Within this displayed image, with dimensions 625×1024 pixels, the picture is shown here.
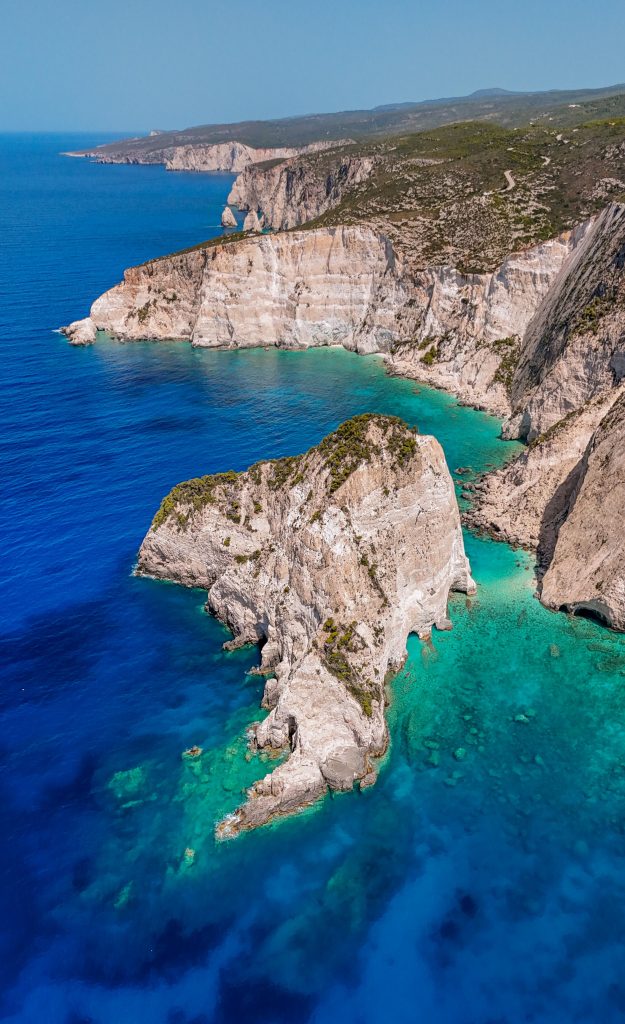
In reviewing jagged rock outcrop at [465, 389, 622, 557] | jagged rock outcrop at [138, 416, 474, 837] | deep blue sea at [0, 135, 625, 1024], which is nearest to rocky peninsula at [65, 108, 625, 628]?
jagged rock outcrop at [465, 389, 622, 557]

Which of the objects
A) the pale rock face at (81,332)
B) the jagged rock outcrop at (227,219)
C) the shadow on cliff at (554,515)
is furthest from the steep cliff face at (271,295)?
the jagged rock outcrop at (227,219)

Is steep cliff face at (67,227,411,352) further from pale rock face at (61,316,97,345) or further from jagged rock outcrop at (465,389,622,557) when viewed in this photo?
jagged rock outcrop at (465,389,622,557)

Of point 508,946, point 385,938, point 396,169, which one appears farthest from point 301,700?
point 396,169

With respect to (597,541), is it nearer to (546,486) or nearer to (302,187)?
(546,486)

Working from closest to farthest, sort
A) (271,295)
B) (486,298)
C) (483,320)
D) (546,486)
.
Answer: (546,486) → (486,298) → (483,320) → (271,295)

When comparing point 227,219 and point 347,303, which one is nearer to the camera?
point 347,303

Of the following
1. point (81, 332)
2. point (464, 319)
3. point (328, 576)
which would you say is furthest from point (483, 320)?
point (81, 332)
